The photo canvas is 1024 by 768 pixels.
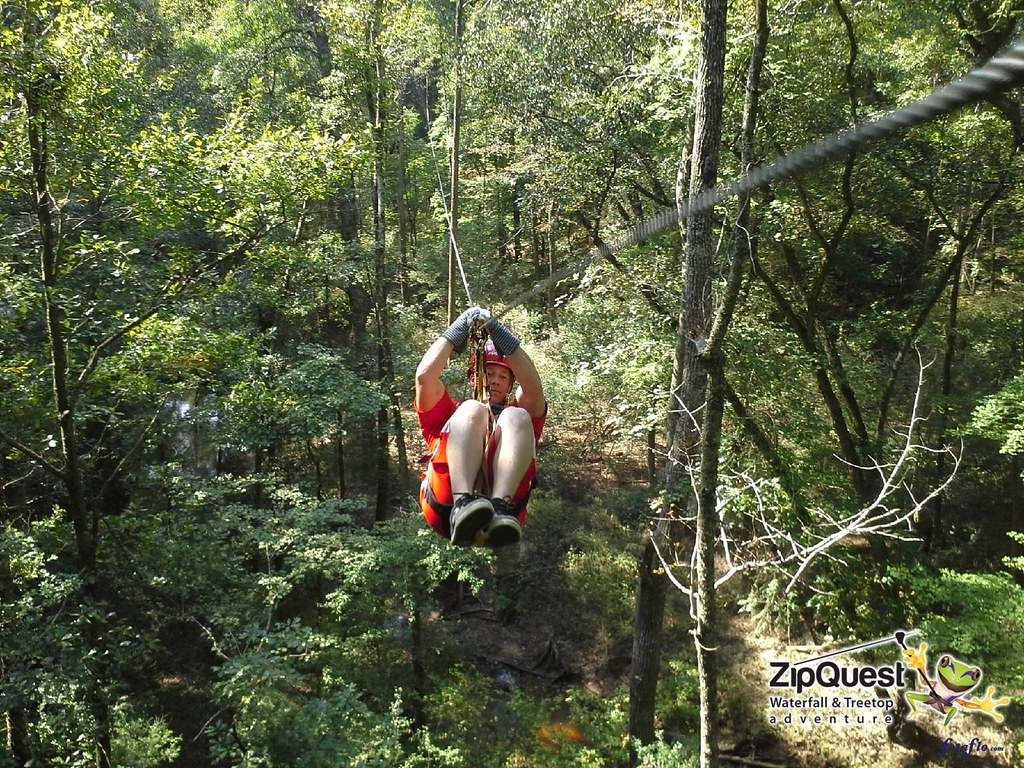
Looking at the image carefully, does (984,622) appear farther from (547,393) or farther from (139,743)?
(139,743)

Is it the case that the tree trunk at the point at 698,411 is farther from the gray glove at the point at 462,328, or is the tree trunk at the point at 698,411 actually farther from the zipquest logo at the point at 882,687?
the zipquest logo at the point at 882,687

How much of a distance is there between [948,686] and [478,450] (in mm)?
5886

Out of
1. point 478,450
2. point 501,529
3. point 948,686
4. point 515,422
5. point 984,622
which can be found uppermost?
point 515,422

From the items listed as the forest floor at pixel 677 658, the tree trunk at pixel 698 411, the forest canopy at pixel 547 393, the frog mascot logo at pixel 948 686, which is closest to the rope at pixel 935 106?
the forest canopy at pixel 547 393

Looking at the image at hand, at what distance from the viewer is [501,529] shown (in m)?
2.53

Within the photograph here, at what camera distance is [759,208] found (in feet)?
19.2

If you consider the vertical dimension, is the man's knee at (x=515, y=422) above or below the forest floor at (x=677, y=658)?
above

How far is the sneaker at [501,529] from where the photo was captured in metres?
2.52

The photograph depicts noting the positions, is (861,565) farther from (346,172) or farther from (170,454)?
(170,454)

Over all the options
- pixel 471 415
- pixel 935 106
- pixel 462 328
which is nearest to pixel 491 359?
pixel 462 328

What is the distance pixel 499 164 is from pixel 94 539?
39.0 ft

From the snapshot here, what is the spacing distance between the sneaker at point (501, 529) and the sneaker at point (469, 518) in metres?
0.03

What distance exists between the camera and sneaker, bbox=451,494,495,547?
245 cm

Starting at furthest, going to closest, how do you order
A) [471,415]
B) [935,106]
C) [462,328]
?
[462,328] < [471,415] < [935,106]
